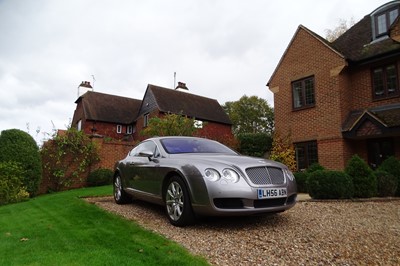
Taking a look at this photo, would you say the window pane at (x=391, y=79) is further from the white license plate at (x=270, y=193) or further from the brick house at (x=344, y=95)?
the white license plate at (x=270, y=193)

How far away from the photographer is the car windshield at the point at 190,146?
227 inches

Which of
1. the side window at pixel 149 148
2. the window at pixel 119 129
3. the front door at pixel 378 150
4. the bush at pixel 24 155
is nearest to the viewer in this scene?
the side window at pixel 149 148

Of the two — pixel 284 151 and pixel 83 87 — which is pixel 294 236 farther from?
pixel 83 87

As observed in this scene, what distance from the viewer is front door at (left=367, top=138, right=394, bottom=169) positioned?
1220cm

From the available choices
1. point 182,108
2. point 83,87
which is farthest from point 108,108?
point 182,108

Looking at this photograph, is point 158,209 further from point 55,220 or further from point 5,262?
point 5,262

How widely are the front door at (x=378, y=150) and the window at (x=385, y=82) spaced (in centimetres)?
186

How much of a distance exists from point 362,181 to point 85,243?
282 inches

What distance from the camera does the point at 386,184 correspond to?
857 cm

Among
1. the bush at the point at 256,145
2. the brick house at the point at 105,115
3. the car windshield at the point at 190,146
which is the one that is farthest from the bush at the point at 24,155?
the brick house at the point at 105,115

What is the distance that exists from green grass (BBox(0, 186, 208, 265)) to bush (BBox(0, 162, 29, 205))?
524 cm

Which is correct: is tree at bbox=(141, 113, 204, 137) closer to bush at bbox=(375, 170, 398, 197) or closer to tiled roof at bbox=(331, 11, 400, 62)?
tiled roof at bbox=(331, 11, 400, 62)

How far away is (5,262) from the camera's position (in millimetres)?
3395

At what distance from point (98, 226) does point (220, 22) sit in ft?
32.6
